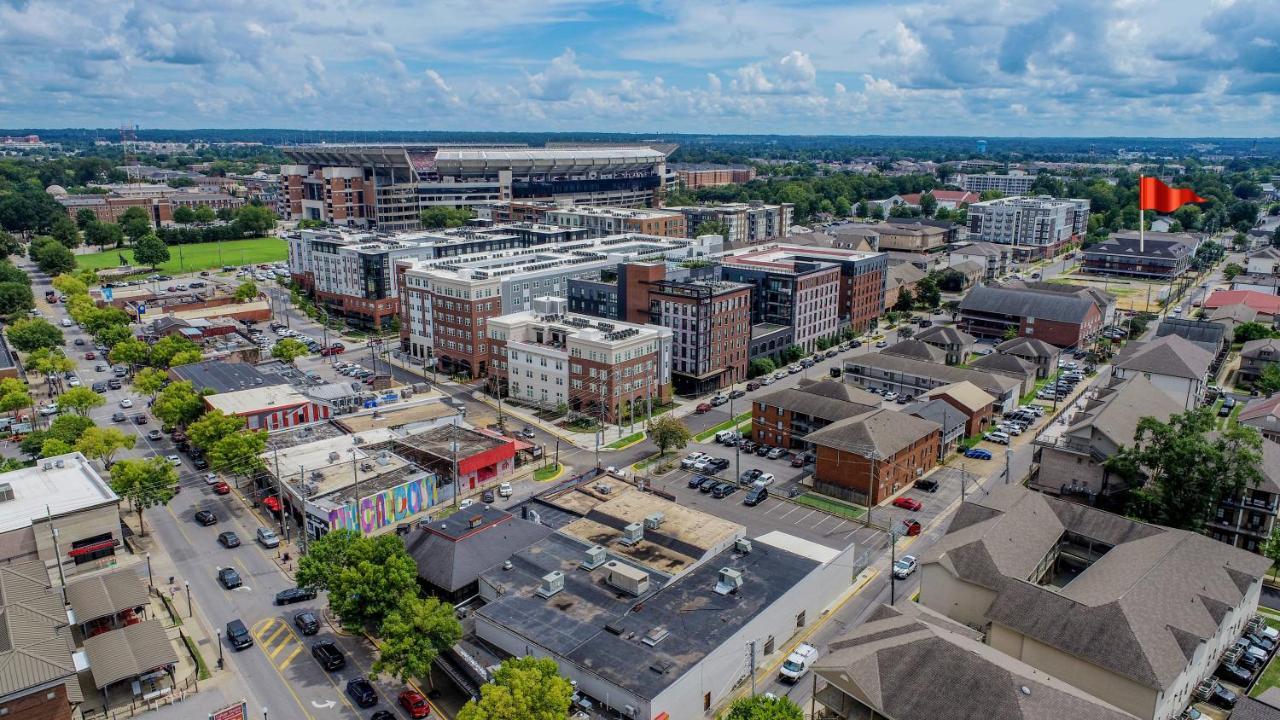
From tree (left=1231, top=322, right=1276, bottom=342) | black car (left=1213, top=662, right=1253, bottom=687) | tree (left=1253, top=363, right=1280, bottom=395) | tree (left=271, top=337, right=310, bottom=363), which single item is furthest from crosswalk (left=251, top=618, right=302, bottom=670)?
tree (left=1231, top=322, right=1276, bottom=342)

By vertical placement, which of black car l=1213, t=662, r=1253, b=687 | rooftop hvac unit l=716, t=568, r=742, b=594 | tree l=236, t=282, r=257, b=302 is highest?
tree l=236, t=282, r=257, b=302

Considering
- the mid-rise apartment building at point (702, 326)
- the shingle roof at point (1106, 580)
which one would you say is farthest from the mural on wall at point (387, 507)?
the shingle roof at point (1106, 580)

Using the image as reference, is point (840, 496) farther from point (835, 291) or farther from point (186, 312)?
point (186, 312)

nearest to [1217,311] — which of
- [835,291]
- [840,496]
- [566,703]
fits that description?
[835,291]

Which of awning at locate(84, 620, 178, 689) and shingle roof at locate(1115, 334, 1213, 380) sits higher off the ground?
shingle roof at locate(1115, 334, 1213, 380)

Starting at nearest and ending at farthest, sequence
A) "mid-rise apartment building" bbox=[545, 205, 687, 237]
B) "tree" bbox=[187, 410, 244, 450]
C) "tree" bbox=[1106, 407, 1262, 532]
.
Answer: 1. "tree" bbox=[1106, 407, 1262, 532]
2. "tree" bbox=[187, 410, 244, 450]
3. "mid-rise apartment building" bbox=[545, 205, 687, 237]

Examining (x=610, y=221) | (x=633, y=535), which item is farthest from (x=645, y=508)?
(x=610, y=221)

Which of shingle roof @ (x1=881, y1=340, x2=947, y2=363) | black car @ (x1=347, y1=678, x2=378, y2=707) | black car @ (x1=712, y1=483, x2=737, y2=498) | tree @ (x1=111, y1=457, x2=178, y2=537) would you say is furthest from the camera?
shingle roof @ (x1=881, y1=340, x2=947, y2=363)

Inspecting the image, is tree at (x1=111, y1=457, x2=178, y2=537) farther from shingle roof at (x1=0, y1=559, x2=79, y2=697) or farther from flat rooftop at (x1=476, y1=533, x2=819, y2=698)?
flat rooftop at (x1=476, y1=533, x2=819, y2=698)
